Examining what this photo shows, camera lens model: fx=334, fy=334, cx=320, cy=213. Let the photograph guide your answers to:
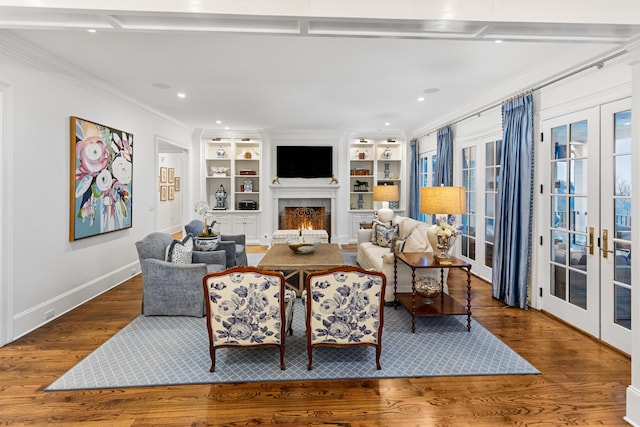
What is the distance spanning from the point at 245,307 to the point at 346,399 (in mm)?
940

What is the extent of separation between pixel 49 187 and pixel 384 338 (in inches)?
146

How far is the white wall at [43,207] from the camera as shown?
10.0 feet

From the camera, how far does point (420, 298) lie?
3.76 m

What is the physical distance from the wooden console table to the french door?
41.0 inches

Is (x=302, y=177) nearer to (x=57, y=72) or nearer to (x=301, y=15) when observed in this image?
→ (x=57, y=72)

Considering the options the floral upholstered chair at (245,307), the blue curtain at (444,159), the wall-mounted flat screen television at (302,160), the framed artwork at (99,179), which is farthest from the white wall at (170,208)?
the floral upholstered chair at (245,307)

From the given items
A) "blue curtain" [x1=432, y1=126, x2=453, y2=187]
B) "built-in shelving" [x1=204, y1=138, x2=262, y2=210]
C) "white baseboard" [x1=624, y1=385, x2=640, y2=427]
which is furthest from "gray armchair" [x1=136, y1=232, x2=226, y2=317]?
"built-in shelving" [x1=204, y1=138, x2=262, y2=210]

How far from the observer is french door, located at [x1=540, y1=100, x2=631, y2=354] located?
9.46ft

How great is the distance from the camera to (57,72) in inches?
140

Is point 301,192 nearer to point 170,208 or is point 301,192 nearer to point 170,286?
point 170,208

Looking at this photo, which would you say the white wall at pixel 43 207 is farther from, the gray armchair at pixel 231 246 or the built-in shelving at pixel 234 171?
the built-in shelving at pixel 234 171

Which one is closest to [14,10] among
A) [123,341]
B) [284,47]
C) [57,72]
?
[284,47]

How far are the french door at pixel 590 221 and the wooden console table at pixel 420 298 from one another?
104 centimetres

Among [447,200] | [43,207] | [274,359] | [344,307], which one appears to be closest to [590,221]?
[447,200]
